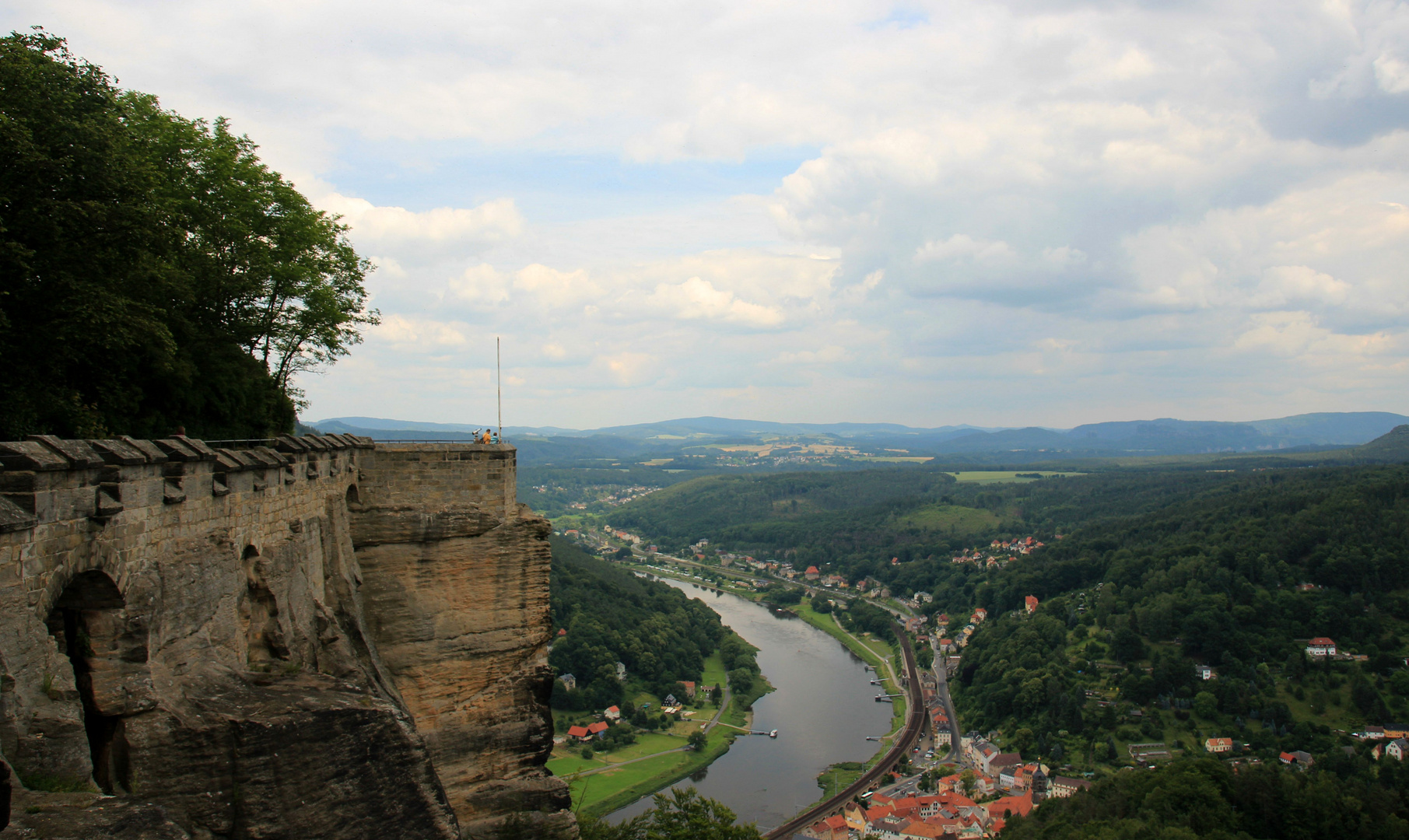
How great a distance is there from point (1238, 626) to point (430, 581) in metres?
99.7

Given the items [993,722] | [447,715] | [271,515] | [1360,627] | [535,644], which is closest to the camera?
[271,515]

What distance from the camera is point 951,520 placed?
587ft

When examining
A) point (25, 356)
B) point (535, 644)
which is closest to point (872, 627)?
point (535, 644)

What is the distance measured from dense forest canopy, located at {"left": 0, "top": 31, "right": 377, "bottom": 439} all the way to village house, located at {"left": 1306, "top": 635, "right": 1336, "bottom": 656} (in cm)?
9827

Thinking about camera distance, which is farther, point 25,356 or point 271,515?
point 25,356

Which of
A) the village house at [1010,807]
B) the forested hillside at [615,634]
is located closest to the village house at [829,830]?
the village house at [1010,807]

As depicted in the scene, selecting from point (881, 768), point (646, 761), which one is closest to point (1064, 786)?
point (881, 768)

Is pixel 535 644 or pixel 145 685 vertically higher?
pixel 145 685

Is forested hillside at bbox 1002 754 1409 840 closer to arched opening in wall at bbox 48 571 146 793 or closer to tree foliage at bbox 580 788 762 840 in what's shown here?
A: tree foliage at bbox 580 788 762 840

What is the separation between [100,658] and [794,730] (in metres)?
69.8

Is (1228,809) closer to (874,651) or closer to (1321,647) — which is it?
(1321,647)

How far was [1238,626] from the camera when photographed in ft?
299

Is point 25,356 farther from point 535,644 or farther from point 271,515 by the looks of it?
point 535,644

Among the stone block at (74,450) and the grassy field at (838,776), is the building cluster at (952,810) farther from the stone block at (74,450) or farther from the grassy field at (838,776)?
the stone block at (74,450)
